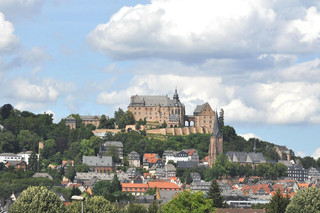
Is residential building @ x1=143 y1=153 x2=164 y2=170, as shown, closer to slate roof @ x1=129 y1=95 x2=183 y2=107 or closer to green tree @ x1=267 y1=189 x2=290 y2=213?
slate roof @ x1=129 y1=95 x2=183 y2=107

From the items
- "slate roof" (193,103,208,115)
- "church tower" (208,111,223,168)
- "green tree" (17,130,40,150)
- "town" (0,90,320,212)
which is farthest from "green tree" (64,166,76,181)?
"slate roof" (193,103,208,115)

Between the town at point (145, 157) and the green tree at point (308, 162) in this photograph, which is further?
the green tree at point (308, 162)

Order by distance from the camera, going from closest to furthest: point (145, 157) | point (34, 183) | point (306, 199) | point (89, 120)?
point (306, 199)
point (34, 183)
point (145, 157)
point (89, 120)

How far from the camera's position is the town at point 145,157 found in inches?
5512

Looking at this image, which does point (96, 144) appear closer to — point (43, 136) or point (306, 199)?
point (43, 136)

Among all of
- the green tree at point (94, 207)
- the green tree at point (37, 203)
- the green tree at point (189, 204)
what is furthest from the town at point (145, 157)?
the green tree at point (37, 203)

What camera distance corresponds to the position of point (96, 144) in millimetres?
162125

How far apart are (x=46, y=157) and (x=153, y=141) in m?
23.8

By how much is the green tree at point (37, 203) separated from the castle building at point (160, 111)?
4113 inches

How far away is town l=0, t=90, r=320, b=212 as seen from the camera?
140m

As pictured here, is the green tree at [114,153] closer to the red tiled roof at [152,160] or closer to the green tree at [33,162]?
the red tiled roof at [152,160]

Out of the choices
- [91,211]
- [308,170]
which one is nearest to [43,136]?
[308,170]

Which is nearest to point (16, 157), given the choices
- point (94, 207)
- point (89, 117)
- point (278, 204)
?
point (89, 117)

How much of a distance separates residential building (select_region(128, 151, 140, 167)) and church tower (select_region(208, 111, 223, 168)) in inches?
602
